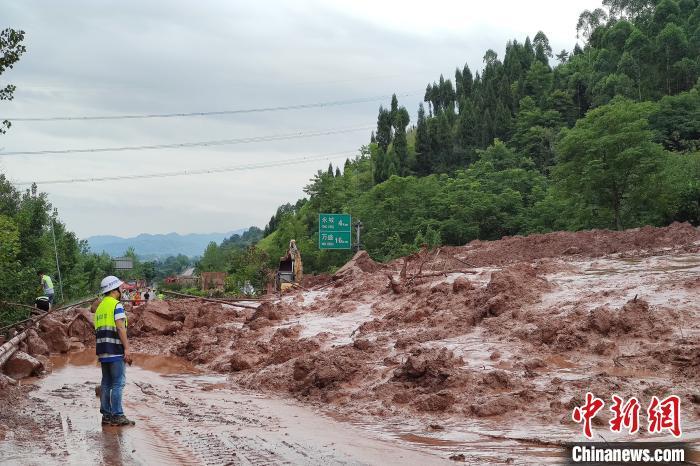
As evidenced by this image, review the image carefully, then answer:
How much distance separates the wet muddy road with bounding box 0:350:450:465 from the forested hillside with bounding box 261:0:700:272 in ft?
102

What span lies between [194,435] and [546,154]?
251ft

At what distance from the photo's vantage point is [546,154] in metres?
79.6

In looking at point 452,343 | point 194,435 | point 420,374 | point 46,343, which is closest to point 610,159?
point 452,343

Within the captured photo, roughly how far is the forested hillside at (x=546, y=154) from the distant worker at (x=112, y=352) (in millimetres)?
33161

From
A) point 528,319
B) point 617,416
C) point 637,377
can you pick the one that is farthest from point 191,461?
point 528,319

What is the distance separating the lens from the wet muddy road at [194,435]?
6629 millimetres

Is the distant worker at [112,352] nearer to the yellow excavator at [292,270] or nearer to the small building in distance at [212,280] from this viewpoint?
the yellow excavator at [292,270]

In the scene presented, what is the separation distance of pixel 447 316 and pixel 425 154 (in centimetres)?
8943

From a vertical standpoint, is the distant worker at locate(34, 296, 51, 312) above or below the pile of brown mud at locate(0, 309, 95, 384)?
above

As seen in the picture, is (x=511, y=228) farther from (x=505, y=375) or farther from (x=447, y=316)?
(x=505, y=375)

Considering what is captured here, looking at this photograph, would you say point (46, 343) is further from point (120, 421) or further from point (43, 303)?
point (120, 421)

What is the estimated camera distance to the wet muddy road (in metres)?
6.63

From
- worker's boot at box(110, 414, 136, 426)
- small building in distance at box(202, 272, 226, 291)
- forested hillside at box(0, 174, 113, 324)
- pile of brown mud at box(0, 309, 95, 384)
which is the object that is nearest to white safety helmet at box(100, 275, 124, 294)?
worker's boot at box(110, 414, 136, 426)

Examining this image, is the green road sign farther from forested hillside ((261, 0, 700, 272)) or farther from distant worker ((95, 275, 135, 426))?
distant worker ((95, 275, 135, 426))
